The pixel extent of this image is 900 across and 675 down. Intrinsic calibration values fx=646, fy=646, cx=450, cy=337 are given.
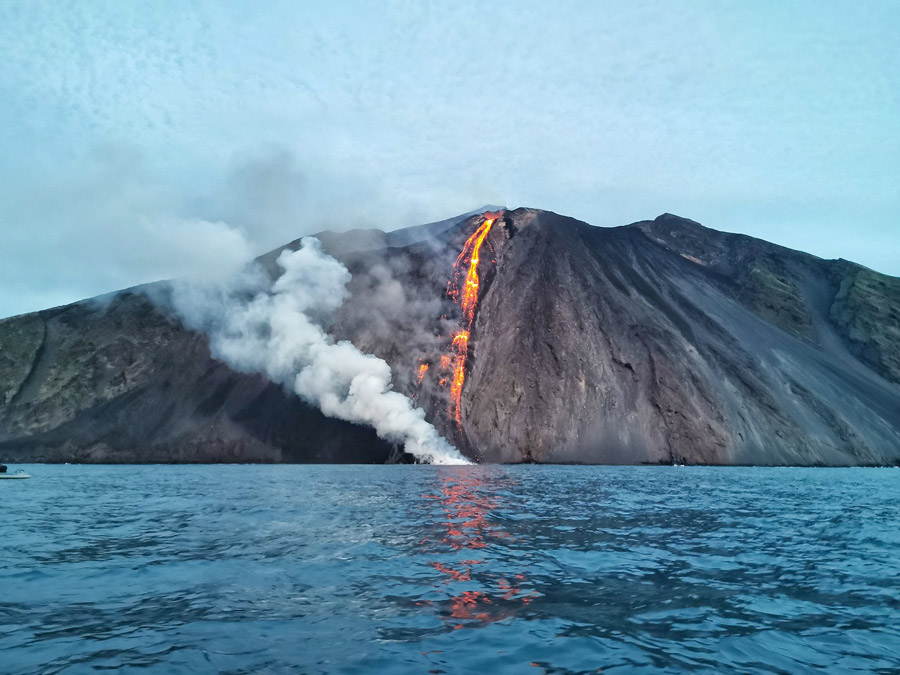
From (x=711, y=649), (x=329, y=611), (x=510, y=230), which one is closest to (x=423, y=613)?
(x=329, y=611)

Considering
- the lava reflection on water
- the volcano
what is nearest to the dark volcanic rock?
the volcano

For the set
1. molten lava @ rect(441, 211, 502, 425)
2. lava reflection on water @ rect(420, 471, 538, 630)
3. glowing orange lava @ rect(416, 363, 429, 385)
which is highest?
molten lava @ rect(441, 211, 502, 425)

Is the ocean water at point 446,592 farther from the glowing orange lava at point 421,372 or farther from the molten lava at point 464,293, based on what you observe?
the glowing orange lava at point 421,372

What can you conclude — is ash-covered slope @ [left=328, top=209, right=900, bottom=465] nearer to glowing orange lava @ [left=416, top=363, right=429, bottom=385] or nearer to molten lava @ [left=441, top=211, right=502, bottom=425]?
glowing orange lava @ [left=416, top=363, right=429, bottom=385]

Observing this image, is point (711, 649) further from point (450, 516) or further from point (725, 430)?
point (725, 430)

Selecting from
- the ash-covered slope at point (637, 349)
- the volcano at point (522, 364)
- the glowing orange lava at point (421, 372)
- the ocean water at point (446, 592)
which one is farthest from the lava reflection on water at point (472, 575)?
the glowing orange lava at point (421, 372)

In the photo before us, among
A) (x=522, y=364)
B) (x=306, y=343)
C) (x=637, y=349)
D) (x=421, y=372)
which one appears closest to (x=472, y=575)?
(x=522, y=364)
